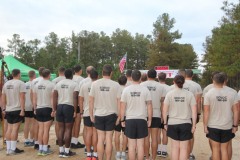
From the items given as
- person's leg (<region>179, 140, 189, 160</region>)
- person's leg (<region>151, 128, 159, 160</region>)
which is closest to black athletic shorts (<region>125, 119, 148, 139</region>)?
person's leg (<region>179, 140, 189, 160</region>)

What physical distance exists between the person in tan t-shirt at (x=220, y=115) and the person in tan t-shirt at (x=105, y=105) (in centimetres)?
193

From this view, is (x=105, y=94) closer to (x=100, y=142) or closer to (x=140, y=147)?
(x=100, y=142)

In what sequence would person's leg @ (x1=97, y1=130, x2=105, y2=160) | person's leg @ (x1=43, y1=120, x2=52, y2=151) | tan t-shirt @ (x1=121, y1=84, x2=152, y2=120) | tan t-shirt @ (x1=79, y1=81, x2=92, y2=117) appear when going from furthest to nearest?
1. person's leg @ (x1=43, y1=120, x2=52, y2=151)
2. tan t-shirt @ (x1=79, y1=81, x2=92, y2=117)
3. person's leg @ (x1=97, y1=130, x2=105, y2=160)
4. tan t-shirt @ (x1=121, y1=84, x2=152, y2=120)

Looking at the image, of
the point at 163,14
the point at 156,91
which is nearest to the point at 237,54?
the point at 156,91

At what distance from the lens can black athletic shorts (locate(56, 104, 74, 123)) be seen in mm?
8383

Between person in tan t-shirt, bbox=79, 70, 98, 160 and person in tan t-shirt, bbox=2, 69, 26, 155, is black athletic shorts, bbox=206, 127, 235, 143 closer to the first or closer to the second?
person in tan t-shirt, bbox=79, 70, 98, 160

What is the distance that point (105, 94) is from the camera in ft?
23.6

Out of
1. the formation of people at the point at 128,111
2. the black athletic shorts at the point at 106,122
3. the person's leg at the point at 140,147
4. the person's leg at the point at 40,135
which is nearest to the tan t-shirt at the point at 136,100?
the formation of people at the point at 128,111

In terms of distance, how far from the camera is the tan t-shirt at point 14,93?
29.0ft

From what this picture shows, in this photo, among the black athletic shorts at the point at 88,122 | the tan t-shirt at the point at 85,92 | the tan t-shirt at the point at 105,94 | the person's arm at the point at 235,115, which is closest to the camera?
the person's arm at the point at 235,115

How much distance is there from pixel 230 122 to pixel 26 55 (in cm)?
6058

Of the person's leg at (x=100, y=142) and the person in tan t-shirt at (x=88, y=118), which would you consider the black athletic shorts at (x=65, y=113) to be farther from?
the person's leg at (x=100, y=142)

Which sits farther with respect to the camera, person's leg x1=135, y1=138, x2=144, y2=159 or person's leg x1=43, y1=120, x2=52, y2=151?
person's leg x1=43, y1=120, x2=52, y2=151

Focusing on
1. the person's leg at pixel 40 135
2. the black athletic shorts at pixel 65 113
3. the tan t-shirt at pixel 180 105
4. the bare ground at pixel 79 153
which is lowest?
the bare ground at pixel 79 153
